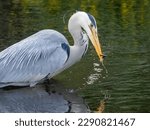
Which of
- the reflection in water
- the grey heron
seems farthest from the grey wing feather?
→ the reflection in water

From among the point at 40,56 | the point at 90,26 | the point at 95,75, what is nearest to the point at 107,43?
the point at 95,75

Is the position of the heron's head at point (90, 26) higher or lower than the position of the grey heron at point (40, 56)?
→ higher

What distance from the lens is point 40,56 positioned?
7.69 metres

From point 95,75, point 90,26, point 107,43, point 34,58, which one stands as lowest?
point 95,75

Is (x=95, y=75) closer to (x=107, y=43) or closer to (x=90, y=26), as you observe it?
(x=90, y=26)

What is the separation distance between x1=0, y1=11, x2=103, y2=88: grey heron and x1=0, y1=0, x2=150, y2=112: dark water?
34cm

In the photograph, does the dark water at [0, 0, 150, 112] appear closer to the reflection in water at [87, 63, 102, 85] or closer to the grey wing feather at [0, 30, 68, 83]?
the reflection in water at [87, 63, 102, 85]

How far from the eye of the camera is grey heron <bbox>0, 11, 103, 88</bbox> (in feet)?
24.7

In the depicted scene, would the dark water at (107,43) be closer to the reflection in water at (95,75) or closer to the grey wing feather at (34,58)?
the reflection in water at (95,75)

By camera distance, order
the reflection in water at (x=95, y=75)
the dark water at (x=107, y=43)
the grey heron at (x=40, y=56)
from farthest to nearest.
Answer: the reflection in water at (x=95, y=75), the grey heron at (x=40, y=56), the dark water at (x=107, y=43)

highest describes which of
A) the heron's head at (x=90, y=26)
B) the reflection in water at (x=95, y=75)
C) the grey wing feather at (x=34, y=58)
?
the heron's head at (x=90, y=26)

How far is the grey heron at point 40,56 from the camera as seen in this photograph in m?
7.53

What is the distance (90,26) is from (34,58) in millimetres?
883

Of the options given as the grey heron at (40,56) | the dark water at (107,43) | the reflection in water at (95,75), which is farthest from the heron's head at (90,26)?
the dark water at (107,43)
